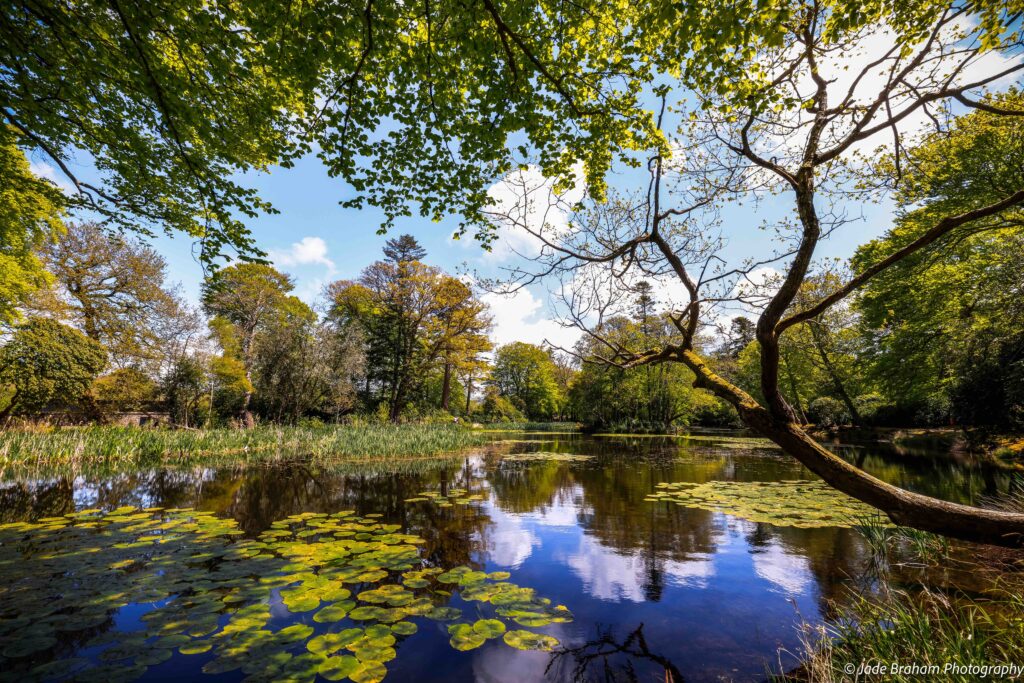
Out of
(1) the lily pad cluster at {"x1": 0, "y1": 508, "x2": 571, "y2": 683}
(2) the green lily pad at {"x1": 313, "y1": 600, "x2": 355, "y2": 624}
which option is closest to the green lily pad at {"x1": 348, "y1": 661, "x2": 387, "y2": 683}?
(1) the lily pad cluster at {"x1": 0, "y1": 508, "x2": 571, "y2": 683}

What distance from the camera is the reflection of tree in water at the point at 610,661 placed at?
306cm

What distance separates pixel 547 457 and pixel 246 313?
20130 millimetres

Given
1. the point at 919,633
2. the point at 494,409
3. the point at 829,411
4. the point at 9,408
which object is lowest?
the point at 919,633

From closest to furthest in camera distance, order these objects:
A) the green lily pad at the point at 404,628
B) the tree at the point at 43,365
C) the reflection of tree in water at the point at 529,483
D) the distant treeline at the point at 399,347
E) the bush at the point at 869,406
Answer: the green lily pad at the point at 404,628 → the reflection of tree in water at the point at 529,483 → the distant treeline at the point at 399,347 → the tree at the point at 43,365 → the bush at the point at 869,406

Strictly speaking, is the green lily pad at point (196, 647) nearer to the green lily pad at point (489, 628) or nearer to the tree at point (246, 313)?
the green lily pad at point (489, 628)

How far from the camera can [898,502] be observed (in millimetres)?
2824

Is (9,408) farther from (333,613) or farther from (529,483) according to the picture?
(333,613)

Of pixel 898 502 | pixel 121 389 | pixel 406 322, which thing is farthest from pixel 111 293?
pixel 898 502

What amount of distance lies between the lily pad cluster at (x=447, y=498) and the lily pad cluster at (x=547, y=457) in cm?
632

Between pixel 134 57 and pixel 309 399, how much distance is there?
62.4ft

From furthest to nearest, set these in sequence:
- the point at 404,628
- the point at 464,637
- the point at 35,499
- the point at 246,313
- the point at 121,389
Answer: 1. the point at 246,313
2. the point at 121,389
3. the point at 35,499
4. the point at 404,628
5. the point at 464,637

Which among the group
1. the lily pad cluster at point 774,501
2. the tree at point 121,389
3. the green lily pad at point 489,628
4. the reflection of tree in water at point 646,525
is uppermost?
the tree at point 121,389

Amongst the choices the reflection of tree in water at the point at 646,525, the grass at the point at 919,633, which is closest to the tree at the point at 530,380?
the reflection of tree in water at the point at 646,525

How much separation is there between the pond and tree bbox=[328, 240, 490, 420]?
1687 centimetres
